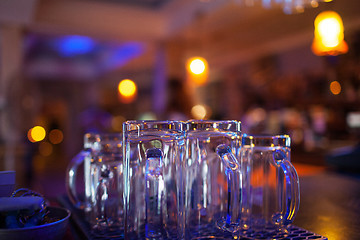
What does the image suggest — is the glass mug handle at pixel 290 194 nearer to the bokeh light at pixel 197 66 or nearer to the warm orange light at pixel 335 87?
the bokeh light at pixel 197 66

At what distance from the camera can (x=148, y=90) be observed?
378 inches

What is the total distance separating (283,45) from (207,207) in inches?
218

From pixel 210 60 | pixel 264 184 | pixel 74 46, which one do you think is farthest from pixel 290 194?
pixel 74 46

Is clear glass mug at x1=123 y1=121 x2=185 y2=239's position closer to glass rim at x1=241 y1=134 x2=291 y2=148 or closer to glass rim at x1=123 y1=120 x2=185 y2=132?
glass rim at x1=123 y1=120 x2=185 y2=132

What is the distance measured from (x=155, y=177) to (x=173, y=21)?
4642mm

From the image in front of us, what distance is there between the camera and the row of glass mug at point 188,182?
488 mm

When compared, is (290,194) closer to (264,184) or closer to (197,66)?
(264,184)

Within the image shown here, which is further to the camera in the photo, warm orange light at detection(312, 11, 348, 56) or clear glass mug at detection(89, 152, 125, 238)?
warm orange light at detection(312, 11, 348, 56)

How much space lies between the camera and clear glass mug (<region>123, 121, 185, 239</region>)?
49 centimetres

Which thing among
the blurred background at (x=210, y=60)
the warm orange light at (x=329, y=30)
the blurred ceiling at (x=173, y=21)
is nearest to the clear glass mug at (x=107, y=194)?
the blurred background at (x=210, y=60)

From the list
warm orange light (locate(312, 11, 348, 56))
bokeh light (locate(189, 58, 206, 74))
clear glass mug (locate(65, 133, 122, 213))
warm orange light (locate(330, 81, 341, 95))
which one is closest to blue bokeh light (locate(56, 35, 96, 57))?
bokeh light (locate(189, 58, 206, 74))

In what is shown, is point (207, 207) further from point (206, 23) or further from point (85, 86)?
point (85, 86)

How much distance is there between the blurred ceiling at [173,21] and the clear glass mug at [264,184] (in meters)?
3.42

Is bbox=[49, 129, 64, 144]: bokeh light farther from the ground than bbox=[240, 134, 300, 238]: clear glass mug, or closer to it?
closer to it
